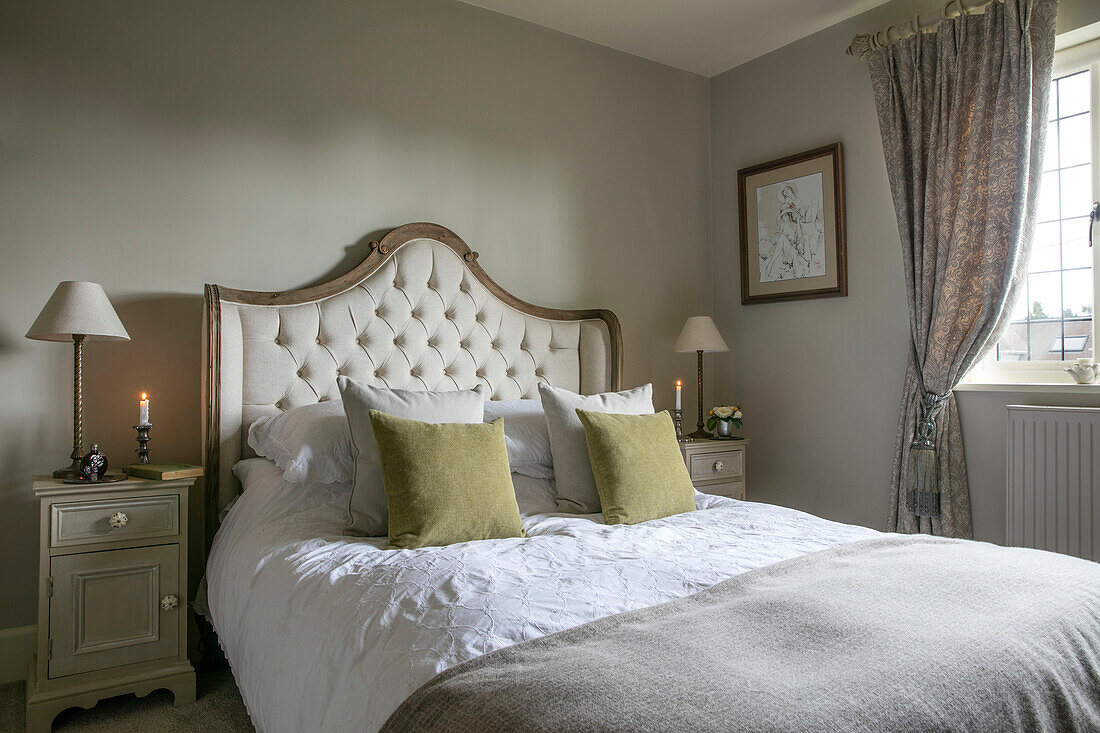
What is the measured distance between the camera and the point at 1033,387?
278cm

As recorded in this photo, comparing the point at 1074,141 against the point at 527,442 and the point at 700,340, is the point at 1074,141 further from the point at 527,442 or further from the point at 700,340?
the point at 527,442

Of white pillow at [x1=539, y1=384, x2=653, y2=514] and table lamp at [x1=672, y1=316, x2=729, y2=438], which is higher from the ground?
table lamp at [x1=672, y1=316, x2=729, y2=438]

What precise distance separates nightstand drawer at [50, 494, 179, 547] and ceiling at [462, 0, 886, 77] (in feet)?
8.00

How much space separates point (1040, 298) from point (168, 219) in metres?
3.34

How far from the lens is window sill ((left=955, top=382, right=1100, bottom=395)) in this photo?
2664 mm

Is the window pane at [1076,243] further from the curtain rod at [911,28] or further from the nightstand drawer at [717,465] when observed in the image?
the nightstand drawer at [717,465]

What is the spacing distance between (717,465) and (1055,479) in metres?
1.28

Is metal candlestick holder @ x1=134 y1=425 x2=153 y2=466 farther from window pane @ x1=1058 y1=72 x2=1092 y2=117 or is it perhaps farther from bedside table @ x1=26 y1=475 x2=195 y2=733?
window pane @ x1=1058 y1=72 x2=1092 y2=117

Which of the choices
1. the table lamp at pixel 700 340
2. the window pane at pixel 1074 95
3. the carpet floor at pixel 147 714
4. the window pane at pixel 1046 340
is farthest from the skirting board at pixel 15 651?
the window pane at pixel 1074 95

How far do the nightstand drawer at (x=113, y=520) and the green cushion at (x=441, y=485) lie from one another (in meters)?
0.75

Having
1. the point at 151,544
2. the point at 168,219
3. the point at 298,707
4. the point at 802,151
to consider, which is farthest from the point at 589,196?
the point at 298,707

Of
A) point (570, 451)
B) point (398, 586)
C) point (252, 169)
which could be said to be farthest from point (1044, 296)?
point (252, 169)

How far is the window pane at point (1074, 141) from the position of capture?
9.25 ft

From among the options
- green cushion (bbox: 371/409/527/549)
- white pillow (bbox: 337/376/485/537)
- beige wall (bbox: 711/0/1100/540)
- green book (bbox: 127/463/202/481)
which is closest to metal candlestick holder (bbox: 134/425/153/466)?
green book (bbox: 127/463/202/481)
